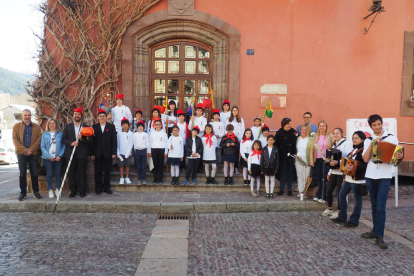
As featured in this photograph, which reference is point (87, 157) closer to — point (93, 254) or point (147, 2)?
point (93, 254)

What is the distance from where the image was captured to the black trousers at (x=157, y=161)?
24.5 ft

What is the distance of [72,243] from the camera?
450 centimetres

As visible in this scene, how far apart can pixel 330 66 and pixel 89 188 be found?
7740mm

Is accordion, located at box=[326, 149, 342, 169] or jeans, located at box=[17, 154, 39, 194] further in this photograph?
jeans, located at box=[17, 154, 39, 194]

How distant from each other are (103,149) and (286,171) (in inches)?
169

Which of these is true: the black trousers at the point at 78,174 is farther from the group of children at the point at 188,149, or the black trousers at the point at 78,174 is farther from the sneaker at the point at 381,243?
the sneaker at the point at 381,243

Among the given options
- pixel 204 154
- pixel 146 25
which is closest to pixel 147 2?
pixel 146 25

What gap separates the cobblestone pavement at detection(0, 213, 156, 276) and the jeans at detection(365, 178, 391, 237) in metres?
3.53

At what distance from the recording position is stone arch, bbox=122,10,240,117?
9359 millimetres

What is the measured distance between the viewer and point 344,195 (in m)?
5.54

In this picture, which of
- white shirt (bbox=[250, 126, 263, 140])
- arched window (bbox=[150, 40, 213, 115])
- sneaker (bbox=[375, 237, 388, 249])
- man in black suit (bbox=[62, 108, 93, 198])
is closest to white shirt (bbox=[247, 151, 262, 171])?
white shirt (bbox=[250, 126, 263, 140])

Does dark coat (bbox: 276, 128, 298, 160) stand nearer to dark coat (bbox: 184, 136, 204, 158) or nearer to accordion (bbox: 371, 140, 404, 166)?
dark coat (bbox: 184, 136, 204, 158)

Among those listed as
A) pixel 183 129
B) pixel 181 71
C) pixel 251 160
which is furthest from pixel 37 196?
pixel 181 71

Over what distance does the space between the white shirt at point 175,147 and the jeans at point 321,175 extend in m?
3.15
